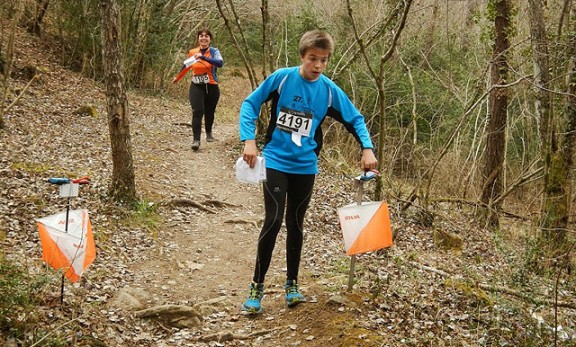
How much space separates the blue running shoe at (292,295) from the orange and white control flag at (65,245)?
153 centimetres

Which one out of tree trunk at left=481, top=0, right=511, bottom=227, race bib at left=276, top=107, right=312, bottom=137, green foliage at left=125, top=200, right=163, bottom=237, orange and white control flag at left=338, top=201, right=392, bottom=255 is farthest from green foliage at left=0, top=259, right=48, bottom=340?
tree trunk at left=481, top=0, right=511, bottom=227

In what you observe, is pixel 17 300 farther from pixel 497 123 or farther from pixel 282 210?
pixel 497 123

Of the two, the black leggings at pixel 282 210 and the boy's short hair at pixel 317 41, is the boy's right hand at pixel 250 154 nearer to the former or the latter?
the black leggings at pixel 282 210

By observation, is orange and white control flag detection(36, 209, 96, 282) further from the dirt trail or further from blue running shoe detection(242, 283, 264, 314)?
the dirt trail

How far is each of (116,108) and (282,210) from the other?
3175mm

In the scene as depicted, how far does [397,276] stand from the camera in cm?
525

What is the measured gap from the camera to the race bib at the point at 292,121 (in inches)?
161

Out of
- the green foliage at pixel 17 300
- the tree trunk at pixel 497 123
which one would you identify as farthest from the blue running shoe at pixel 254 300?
the tree trunk at pixel 497 123

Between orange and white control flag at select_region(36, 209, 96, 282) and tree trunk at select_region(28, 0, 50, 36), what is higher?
tree trunk at select_region(28, 0, 50, 36)

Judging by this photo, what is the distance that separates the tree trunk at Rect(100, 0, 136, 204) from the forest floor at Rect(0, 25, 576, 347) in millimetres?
269

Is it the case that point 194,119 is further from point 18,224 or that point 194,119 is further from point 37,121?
point 18,224

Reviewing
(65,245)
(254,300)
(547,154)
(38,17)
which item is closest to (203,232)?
(254,300)

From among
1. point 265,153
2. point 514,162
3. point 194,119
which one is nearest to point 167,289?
point 265,153

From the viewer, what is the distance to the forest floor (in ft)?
13.3
